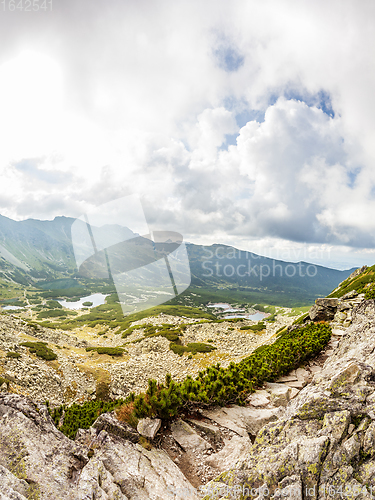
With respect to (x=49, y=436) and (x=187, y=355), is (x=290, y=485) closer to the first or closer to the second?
(x=49, y=436)

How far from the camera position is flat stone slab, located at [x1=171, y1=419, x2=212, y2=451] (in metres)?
8.02

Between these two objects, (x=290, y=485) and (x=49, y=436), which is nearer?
(x=290, y=485)

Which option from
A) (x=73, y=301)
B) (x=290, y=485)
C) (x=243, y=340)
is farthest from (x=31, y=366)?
(x=73, y=301)

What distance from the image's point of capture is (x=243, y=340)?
44625 millimetres

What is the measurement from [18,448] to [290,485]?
276 inches

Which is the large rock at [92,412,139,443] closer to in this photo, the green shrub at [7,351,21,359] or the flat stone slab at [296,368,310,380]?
the flat stone slab at [296,368,310,380]

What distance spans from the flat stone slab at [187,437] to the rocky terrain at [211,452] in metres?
0.04

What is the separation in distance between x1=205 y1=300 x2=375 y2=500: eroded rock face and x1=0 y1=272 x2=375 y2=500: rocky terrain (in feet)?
0.07

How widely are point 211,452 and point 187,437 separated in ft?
3.22

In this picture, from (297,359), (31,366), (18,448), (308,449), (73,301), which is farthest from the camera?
(73,301)

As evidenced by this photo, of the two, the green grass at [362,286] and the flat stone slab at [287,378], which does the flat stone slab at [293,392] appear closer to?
the flat stone slab at [287,378]

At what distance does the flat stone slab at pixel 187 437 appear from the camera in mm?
8016

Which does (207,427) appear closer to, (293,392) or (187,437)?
(187,437)

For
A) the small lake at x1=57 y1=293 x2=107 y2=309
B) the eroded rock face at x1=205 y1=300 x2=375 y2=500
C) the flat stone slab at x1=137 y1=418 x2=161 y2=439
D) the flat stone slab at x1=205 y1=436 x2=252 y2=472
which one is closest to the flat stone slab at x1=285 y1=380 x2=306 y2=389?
the flat stone slab at x1=205 y1=436 x2=252 y2=472
